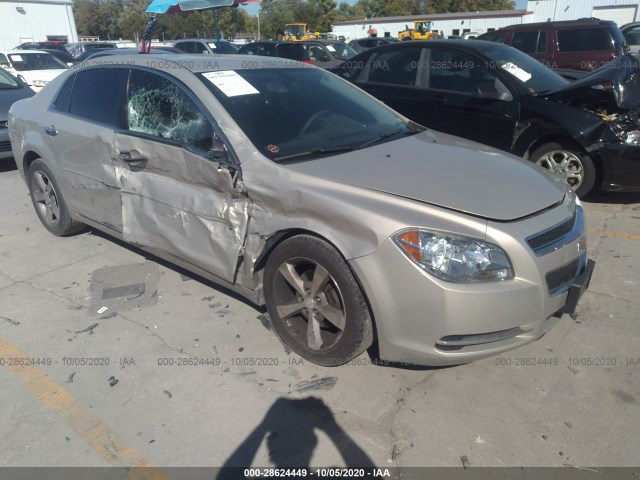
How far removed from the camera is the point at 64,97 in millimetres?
4559

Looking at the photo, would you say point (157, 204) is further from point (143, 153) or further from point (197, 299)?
point (197, 299)

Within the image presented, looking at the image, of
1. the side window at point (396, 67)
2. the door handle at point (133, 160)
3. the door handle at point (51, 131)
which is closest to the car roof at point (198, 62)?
the door handle at point (133, 160)

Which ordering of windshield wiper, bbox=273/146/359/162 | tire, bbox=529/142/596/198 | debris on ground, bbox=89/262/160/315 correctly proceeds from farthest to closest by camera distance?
1. tire, bbox=529/142/596/198
2. debris on ground, bbox=89/262/160/315
3. windshield wiper, bbox=273/146/359/162

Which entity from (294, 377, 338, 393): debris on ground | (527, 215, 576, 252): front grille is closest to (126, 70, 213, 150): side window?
(294, 377, 338, 393): debris on ground

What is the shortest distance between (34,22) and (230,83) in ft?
137

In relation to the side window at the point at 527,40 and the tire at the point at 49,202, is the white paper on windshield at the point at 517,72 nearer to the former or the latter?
the tire at the point at 49,202

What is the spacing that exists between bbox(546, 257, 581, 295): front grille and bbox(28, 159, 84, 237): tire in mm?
3980

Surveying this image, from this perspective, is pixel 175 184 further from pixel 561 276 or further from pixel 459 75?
pixel 459 75

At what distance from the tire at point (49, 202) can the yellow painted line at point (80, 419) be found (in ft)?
5.67

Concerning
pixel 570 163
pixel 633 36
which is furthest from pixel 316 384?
pixel 633 36

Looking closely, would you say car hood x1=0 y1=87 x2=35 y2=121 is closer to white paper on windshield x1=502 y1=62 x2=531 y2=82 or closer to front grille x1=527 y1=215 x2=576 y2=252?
white paper on windshield x1=502 y1=62 x2=531 y2=82

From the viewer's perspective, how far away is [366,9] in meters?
81.4

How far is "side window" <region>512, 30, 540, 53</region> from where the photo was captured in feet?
36.9

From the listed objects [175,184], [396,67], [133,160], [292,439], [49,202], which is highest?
[396,67]
